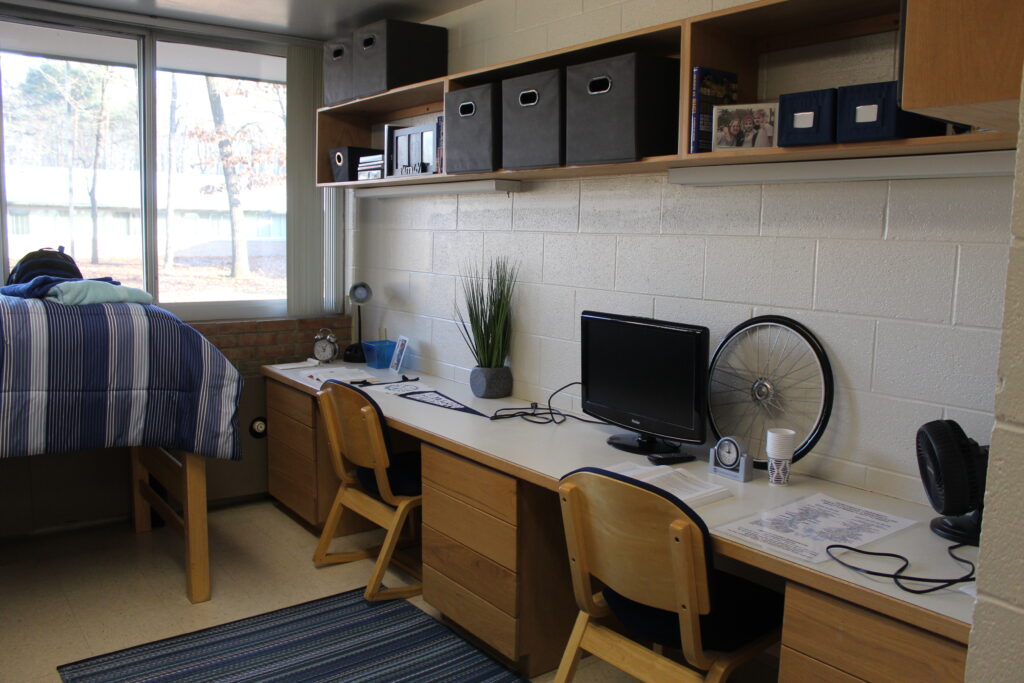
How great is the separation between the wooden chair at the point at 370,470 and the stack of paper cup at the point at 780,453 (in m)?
1.40

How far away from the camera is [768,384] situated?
2.60 metres

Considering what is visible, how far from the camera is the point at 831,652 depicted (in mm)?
1792

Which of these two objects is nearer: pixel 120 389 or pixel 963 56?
pixel 963 56

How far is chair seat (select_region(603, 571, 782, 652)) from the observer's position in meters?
2.12

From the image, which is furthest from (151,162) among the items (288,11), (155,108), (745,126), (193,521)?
(745,126)

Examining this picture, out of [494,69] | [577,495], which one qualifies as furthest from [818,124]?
[494,69]

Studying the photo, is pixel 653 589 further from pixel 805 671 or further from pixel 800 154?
pixel 800 154

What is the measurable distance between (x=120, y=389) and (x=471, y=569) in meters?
1.45

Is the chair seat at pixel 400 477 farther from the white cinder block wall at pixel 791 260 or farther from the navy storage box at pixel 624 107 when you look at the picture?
the navy storage box at pixel 624 107

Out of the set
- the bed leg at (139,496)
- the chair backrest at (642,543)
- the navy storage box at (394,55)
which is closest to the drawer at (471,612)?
the chair backrest at (642,543)

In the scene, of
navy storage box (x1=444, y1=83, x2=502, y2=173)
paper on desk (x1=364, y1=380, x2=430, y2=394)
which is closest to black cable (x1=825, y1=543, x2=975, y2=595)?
navy storage box (x1=444, y1=83, x2=502, y2=173)

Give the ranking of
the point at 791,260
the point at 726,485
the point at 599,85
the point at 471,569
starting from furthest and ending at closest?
the point at 471,569 < the point at 599,85 < the point at 791,260 < the point at 726,485

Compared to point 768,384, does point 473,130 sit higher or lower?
higher

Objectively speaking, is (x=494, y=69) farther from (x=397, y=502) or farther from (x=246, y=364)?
(x=246, y=364)
